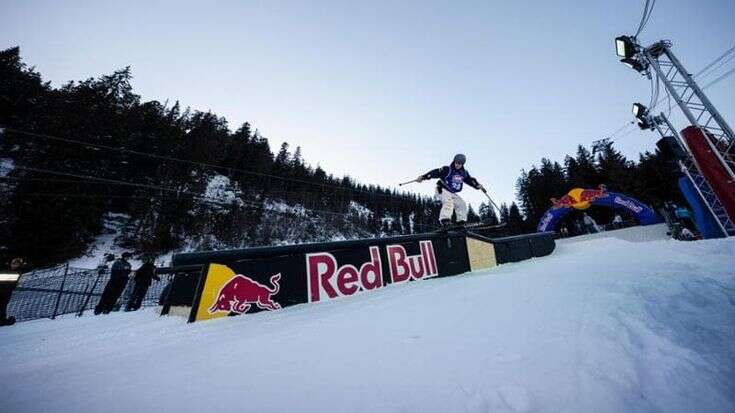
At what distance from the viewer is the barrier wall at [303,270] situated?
4266 millimetres

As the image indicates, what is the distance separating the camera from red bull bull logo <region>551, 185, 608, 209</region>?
69.5ft

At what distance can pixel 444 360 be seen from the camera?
1.90 metres

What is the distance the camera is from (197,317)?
3.97 meters

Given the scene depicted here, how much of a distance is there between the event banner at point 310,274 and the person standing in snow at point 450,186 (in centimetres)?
81

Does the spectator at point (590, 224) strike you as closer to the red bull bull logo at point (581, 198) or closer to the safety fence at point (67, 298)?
the red bull bull logo at point (581, 198)

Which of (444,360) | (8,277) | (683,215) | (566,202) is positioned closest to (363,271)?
(444,360)

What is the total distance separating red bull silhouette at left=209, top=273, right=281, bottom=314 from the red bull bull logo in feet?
73.7

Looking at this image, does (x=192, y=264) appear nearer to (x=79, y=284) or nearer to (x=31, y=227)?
(x=79, y=284)

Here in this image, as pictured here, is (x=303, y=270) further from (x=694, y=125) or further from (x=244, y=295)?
(x=694, y=125)

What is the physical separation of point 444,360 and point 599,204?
25654mm

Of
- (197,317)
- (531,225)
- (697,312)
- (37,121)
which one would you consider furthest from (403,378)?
(531,225)

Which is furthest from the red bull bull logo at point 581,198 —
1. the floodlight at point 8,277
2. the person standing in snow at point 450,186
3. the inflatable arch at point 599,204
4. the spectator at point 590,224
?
the floodlight at point 8,277

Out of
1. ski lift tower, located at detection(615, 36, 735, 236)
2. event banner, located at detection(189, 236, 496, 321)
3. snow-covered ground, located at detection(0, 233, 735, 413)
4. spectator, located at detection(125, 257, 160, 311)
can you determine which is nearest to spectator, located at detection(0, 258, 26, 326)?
spectator, located at detection(125, 257, 160, 311)

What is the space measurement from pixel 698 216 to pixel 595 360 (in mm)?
18053
